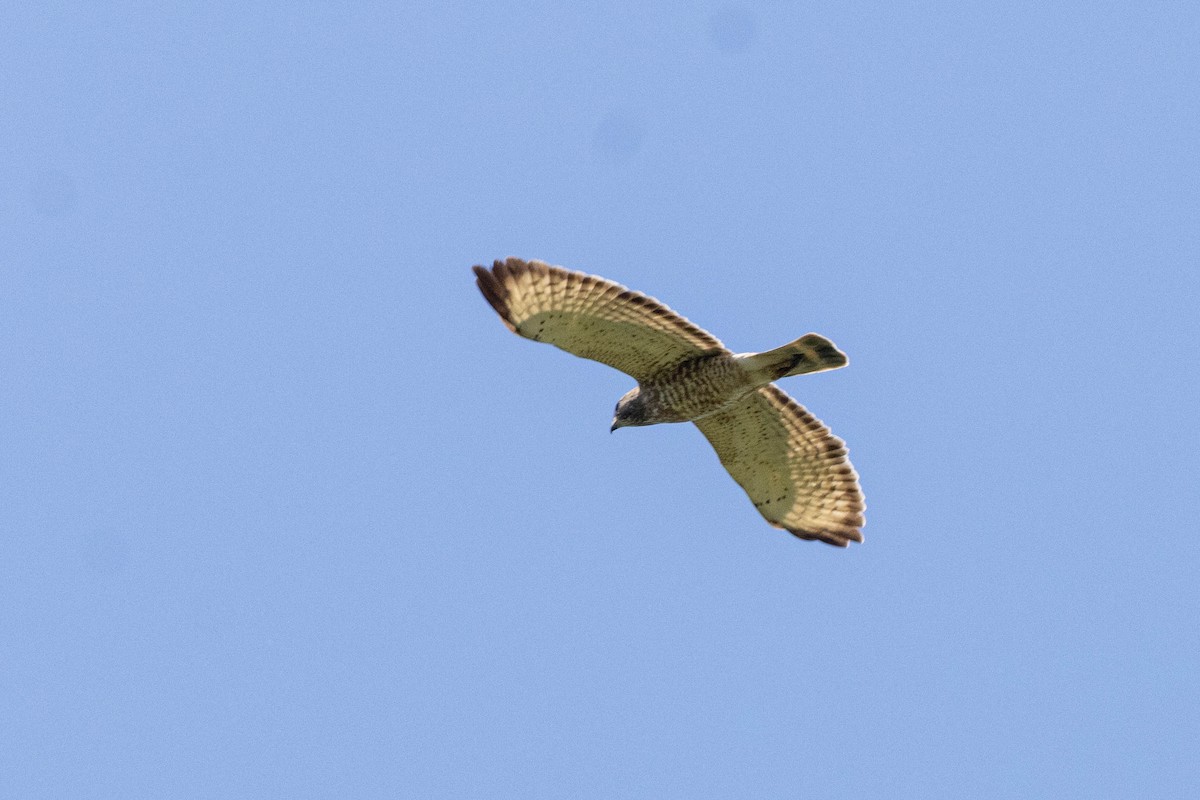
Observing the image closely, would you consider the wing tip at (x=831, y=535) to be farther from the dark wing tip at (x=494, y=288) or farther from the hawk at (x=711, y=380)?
the dark wing tip at (x=494, y=288)

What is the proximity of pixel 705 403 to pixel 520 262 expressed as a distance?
6.87ft

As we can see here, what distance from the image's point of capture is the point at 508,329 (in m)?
12.7

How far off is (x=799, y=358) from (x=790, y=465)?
2.11 metres

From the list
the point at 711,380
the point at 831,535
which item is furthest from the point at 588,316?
the point at 831,535

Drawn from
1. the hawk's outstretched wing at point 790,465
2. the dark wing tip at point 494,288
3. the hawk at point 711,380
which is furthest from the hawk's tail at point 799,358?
the dark wing tip at point 494,288

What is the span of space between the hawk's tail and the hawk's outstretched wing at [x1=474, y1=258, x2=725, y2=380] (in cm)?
33

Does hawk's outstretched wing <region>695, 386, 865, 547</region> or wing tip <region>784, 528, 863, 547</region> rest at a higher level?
hawk's outstretched wing <region>695, 386, 865, 547</region>

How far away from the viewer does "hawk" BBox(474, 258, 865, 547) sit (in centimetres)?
1263

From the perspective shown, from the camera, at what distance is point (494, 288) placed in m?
12.5

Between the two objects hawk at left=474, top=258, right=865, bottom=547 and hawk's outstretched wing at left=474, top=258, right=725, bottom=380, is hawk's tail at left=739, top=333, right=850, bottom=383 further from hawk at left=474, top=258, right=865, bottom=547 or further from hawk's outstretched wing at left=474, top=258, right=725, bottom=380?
hawk's outstretched wing at left=474, top=258, right=725, bottom=380

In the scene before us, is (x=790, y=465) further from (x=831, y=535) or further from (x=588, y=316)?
(x=588, y=316)

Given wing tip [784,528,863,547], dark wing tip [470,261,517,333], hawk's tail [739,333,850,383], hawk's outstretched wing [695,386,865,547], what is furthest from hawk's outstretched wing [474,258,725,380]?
wing tip [784,528,863,547]

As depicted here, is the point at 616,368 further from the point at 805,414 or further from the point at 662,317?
the point at 805,414

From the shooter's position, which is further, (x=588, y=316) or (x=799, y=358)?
(x=799, y=358)
